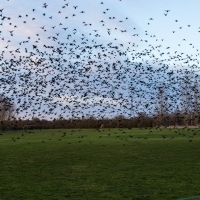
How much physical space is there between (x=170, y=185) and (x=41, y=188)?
614 cm

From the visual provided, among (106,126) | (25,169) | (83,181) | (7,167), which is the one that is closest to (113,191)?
(83,181)

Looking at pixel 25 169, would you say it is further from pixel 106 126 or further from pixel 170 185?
pixel 106 126

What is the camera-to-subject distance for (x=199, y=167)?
23.0 m

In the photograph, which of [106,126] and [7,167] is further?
[106,126]

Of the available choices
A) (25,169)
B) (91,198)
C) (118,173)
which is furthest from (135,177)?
(25,169)

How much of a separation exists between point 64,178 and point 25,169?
15.1ft

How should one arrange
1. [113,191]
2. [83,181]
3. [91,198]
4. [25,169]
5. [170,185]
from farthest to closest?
[25,169], [83,181], [170,185], [113,191], [91,198]

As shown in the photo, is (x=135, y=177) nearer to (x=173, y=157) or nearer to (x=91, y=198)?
(x=91, y=198)

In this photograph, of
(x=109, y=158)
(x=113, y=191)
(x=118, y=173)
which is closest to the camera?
(x=113, y=191)

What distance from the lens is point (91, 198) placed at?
14.3 m

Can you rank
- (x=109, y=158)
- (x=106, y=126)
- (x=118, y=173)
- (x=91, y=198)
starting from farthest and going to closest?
(x=106, y=126), (x=109, y=158), (x=118, y=173), (x=91, y=198)

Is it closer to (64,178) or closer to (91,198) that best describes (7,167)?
(64,178)

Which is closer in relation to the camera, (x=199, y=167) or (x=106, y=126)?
(x=199, y=167)

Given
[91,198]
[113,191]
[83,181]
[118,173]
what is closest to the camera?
[91,198]
